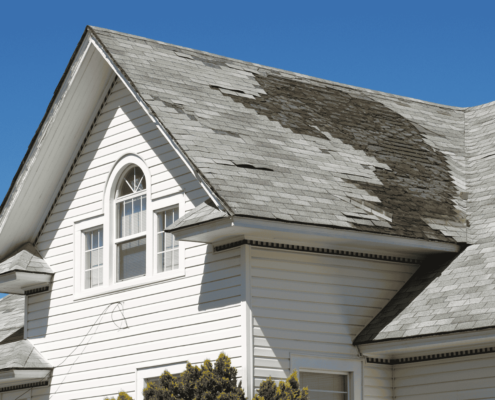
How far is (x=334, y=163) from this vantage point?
14625 millimetres

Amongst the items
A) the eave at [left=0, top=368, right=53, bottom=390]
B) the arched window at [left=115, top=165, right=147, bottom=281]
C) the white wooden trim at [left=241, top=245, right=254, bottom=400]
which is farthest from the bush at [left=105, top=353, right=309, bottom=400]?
the eave at [left=0, top=368, right=53, bottom=390]

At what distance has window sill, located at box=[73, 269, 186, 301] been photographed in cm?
1366

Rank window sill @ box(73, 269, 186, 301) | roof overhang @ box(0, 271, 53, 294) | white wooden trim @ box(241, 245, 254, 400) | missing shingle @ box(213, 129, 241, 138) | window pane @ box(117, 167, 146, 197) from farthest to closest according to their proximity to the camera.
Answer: roof overhang @ box(0, 271, 53, 294)
window pane @ box(117, 167, 146, 197)
missing shingle @ box(213, 129, 241, 138)
window sill @ box(73, 269, 186, 301)
white wooden trim @ box(241, 245, 254, 400)

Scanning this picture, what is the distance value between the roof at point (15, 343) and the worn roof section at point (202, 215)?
16.5 feet

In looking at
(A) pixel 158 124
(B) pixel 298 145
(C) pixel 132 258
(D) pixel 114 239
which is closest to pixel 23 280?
(D) pixel 114 239

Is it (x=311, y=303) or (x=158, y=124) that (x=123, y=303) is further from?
(x=311, y=303)

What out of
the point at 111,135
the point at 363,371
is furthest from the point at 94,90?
the point at 363,371

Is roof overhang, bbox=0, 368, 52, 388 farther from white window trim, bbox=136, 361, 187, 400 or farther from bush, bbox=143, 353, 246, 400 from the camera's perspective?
bush, bbox=143, 353, 246, 400

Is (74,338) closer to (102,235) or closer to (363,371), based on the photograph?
(102,235)

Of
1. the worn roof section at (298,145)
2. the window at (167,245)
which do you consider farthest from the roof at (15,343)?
the worn roof section at (298,145)

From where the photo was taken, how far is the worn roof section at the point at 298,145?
12.8 meters

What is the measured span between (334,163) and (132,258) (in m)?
3.97

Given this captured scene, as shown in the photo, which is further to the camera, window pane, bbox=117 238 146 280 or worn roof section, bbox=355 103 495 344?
window pane, bbox=117 238 146 280

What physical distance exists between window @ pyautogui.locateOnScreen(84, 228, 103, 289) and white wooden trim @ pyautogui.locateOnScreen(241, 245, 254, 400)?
396cm
